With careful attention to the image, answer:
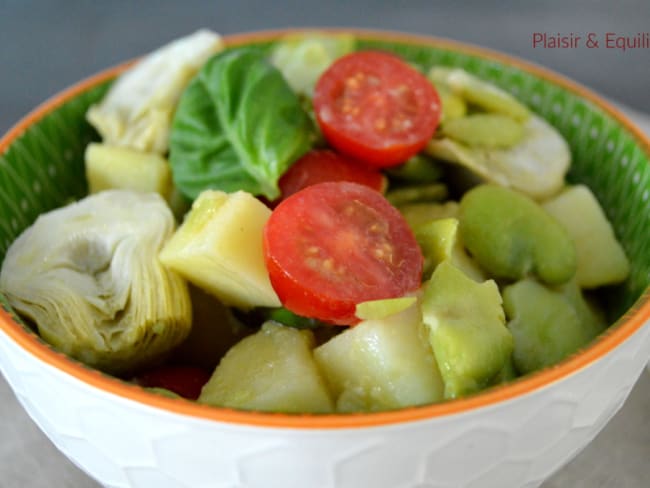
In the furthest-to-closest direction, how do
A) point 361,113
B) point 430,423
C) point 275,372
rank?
1. point 361,113
2. point 275,372
3. point 430,423

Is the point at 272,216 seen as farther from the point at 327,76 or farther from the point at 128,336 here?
the point at 327,76

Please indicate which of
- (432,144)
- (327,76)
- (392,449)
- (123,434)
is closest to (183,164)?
(327,76)

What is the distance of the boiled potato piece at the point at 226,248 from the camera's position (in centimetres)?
103

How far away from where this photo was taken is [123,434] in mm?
889

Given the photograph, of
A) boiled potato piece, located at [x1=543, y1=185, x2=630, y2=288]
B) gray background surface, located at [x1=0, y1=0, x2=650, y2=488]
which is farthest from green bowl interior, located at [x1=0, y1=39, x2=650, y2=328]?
gray background surface, located at [x1=0, y1=0, x2=650, y2=488]

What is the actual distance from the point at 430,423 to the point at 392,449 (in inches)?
2.0

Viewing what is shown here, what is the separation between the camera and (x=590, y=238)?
131 cm

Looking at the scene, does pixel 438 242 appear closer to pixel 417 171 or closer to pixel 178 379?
pixel 417 171

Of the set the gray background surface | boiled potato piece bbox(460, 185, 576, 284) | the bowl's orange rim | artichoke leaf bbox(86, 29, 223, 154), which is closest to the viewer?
the bowl's orange rim

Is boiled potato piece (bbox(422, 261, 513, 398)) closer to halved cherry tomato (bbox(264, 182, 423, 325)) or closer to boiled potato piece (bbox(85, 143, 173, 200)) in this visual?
halved cherry tomato (bbox(264, 182, 423, 325))

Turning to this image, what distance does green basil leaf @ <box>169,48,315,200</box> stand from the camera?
120cm

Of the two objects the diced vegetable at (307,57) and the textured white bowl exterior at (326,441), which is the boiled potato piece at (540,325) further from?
the diced vegetable at (307,57)

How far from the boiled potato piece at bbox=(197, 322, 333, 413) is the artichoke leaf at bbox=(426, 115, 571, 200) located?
431 millimetres

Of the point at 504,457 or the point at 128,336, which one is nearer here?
the point at 504,457
